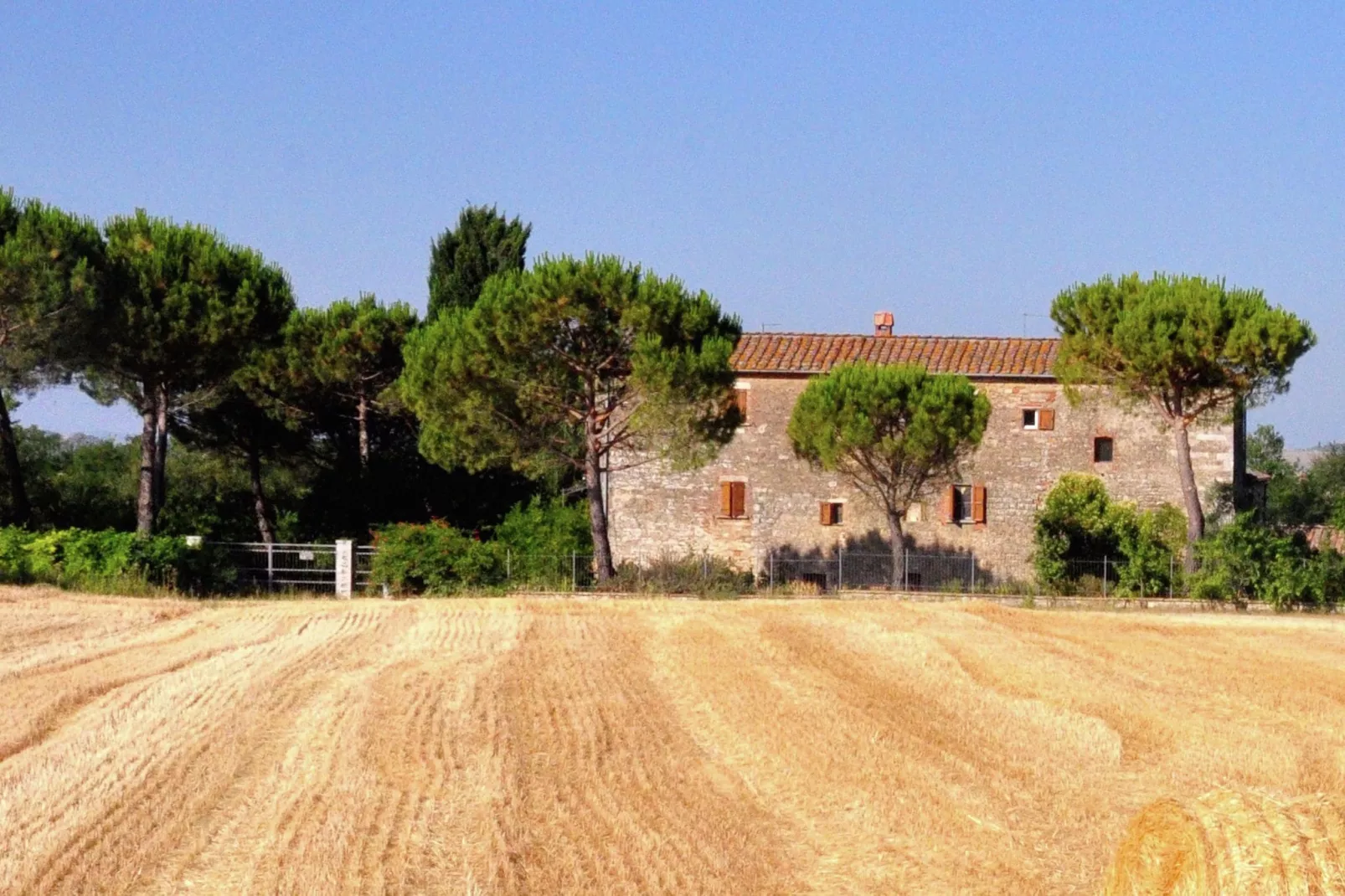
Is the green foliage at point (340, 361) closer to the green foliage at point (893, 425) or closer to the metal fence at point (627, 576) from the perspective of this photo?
the metal fence at point (627, 576)

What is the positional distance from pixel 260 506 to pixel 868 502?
17.3 meters

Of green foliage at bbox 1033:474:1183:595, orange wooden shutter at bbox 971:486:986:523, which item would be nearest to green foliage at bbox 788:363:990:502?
green foliage at bbox 1033:474:1183:595

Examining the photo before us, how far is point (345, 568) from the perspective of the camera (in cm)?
3784

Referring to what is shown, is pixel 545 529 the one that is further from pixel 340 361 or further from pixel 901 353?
pixel 901 353

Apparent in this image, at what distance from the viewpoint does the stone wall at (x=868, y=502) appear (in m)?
45.4

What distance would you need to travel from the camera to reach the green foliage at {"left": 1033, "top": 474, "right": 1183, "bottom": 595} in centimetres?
3950

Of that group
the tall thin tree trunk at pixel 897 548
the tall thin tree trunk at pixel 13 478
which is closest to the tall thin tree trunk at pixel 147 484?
the tall thin tree trunk at pixel 13 478

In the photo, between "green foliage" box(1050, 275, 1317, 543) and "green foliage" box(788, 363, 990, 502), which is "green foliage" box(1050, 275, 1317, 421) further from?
"green foliage" box(788, 363, 990, 502)

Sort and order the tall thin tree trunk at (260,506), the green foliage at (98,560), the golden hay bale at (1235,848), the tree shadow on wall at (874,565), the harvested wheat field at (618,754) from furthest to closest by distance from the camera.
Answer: the tree shadow on wall at (874,565) < the tall thin tree trunk at (260,506) < the green foliage at (98,560) < the harvested wheat field at (618,754) < the golden hay bale at (1235,848)

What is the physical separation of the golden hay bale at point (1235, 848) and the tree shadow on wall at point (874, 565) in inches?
1430

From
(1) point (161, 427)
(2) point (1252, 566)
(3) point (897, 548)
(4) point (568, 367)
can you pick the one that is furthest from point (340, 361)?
(2) point (1252, 566)

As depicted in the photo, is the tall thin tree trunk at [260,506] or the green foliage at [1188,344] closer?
the green foliage at [1188,344]

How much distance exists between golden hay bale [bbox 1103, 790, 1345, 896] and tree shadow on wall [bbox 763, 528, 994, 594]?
3633 centimetres

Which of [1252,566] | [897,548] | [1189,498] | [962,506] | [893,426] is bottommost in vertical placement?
[1252,566]
